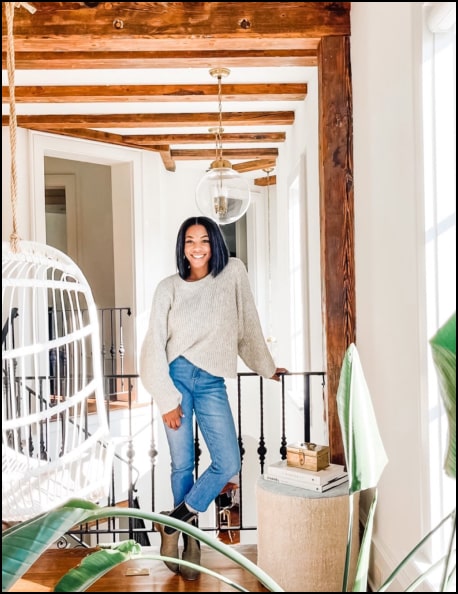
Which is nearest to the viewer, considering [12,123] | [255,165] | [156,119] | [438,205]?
[12,123]

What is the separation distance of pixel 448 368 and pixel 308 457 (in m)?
2.02

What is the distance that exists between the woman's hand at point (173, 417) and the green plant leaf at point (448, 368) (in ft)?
6.60

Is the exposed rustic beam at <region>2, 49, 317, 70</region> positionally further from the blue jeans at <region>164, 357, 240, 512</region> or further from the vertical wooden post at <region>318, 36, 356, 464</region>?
the blue jeans at <region>164, 357, 240, 512</region>

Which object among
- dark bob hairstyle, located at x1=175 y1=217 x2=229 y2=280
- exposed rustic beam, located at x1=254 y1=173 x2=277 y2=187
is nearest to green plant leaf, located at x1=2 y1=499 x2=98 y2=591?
dark bob hairstyle, located at x1=175 y1=217 x2=229 y2=280

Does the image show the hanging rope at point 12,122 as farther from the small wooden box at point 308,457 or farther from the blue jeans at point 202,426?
the small wooden box at point 308,457

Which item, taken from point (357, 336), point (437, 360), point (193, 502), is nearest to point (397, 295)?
point (357, 336)

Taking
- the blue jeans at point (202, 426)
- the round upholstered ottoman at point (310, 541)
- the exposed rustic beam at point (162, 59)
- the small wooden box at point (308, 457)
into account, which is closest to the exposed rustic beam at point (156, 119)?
the exposed rustic beam at point (162, 59)

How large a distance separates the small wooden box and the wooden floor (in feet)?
1.80

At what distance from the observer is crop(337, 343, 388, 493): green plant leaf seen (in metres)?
1.07

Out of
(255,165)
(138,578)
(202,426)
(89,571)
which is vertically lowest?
(138,578)

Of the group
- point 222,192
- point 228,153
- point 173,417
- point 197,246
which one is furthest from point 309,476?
point 228,153

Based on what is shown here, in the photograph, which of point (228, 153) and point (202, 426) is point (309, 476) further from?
point (228, 153)

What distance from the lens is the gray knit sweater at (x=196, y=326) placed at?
2.86 m

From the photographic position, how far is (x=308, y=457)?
9.12ft
